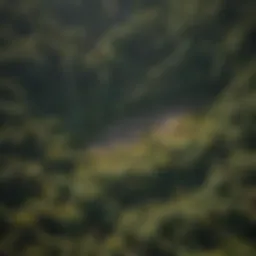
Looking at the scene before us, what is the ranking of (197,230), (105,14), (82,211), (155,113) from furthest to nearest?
(105,14) < (155,113) < (82,211) < (197,230)

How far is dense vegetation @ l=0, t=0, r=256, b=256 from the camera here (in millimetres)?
1273

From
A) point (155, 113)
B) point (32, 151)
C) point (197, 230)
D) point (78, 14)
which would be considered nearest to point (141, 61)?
point (155, 113)

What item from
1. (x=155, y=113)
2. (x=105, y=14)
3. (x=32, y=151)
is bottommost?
A: (x=32, y=151)

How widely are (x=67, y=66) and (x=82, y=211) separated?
1.76ft

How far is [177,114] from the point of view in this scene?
1.45 meters

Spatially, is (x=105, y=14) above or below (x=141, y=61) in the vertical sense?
above

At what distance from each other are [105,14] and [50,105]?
1.31 ft

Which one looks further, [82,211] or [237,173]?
[82,211]

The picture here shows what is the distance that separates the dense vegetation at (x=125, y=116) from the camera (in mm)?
1273

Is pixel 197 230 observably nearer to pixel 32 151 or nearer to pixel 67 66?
pixel 32 151

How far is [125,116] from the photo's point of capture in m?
1.52

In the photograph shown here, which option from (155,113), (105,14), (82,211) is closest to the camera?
(82,211)

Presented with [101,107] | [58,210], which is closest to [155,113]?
[101,107]

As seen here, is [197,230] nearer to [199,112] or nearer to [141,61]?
[199,112]
